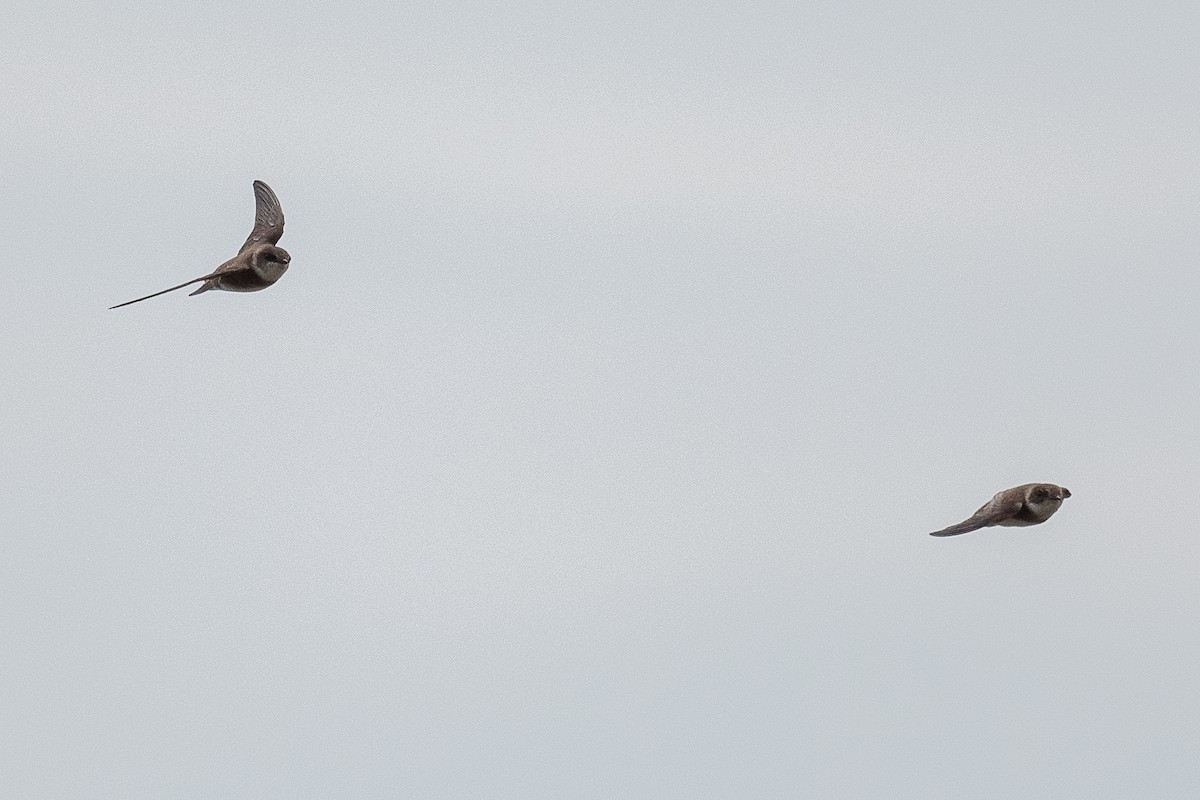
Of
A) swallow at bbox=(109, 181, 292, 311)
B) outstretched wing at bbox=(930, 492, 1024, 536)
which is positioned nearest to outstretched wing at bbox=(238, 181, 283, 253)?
swallow at bbox=(109, 181, 292, 311)

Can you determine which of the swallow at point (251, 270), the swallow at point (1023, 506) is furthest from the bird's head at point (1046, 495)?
the swallow at point (251, 270)

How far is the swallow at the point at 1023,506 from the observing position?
47.9 m

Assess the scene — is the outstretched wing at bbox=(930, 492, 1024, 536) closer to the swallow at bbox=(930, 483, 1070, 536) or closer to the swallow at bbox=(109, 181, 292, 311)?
the swallow at bbox=(930, 483, 1070, 536)

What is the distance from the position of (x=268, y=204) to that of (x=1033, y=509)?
75.4 ft

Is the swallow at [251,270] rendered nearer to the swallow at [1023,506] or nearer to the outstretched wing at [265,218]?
the outstretched wing at [265,218]

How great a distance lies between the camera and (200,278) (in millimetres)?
47969

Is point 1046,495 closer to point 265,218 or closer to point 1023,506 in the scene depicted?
point 1023,506

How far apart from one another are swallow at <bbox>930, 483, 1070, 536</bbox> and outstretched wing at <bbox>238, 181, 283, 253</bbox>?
20620 millimetres

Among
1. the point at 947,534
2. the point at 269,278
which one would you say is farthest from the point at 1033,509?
the point at 269,278

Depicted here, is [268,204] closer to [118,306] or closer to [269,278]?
[269,278]

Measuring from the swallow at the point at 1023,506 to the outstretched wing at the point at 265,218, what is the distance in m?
20.6

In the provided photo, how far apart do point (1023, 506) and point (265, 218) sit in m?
22.5

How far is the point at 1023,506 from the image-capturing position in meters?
47.9

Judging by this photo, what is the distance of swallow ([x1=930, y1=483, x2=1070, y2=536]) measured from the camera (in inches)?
1887
